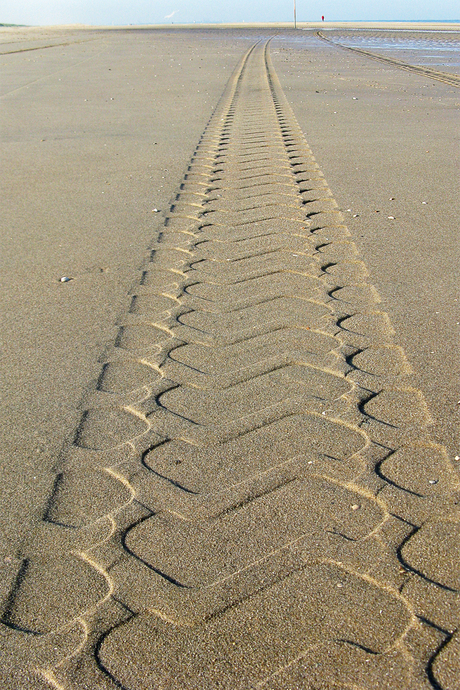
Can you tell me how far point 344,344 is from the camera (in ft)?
10.4

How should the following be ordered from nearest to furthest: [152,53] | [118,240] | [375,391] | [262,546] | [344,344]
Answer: [262,546] → [375,391] → [344,344] → [118,240] → [152,53]

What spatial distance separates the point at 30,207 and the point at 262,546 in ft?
13.7

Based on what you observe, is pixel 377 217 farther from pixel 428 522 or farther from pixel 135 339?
pixel 428 522

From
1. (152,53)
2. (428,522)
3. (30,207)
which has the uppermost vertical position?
(152,53)

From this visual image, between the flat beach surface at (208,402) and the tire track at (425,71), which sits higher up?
the tire track at (425,71)

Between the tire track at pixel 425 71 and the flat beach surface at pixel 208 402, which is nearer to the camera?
the flat beach surface at pixel 208 402

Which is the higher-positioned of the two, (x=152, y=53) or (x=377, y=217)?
(x=152, y=53)

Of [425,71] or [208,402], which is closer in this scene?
[208,402]

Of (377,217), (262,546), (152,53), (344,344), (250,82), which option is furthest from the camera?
(152,53)

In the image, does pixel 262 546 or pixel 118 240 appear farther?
pixel 118 240

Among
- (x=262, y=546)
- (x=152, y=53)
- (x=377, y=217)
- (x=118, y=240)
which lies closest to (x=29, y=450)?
(x=262, y=546)

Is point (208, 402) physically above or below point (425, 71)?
below

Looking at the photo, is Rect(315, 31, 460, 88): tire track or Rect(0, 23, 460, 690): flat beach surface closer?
Rect(0, 23, 460, 690): flat beach surface

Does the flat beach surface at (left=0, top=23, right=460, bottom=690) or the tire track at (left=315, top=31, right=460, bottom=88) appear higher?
the tire track at (left=315, top=31, right=460, bottom=88)
